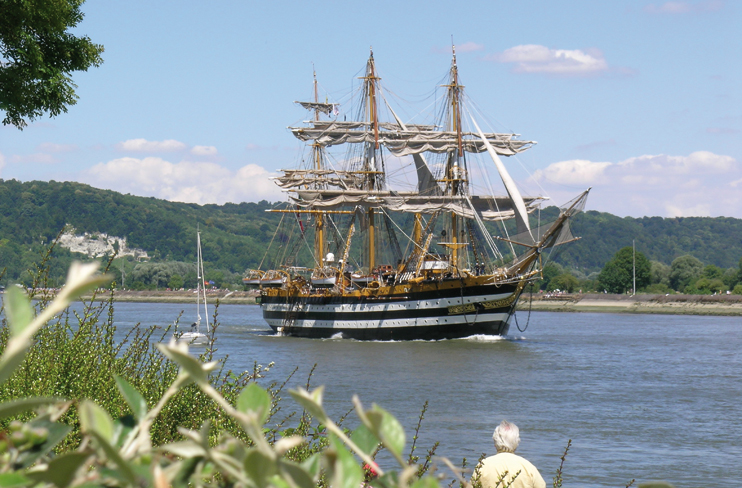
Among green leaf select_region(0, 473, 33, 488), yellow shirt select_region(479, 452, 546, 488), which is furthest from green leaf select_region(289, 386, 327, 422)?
yellow shirt select_region(479, 452, 546, 488)

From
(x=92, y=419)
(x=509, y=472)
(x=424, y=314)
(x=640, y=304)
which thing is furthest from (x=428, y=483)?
(x=640, y=304)

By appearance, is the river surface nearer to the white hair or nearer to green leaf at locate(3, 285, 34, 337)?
the white hair

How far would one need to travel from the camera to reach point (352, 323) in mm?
45281

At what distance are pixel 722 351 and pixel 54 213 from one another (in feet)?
554

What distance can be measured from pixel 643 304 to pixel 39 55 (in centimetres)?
7720

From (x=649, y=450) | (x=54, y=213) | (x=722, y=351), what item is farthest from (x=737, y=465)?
(x=54, y=213)

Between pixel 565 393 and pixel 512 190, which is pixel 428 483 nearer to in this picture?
pixel 565 393

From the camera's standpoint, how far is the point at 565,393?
22.1 meters

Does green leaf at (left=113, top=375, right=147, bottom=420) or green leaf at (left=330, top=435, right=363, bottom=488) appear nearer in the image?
green leaf at (left=330, top=435, right=363, bottom=488)

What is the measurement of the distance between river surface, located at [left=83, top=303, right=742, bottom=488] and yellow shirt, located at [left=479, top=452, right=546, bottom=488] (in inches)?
232

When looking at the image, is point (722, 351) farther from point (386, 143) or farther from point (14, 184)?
point (14, 184)

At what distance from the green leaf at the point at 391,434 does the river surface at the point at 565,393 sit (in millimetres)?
10907

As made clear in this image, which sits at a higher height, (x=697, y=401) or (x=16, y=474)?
(x=16, y=474)

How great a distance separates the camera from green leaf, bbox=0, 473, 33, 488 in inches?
38.3
